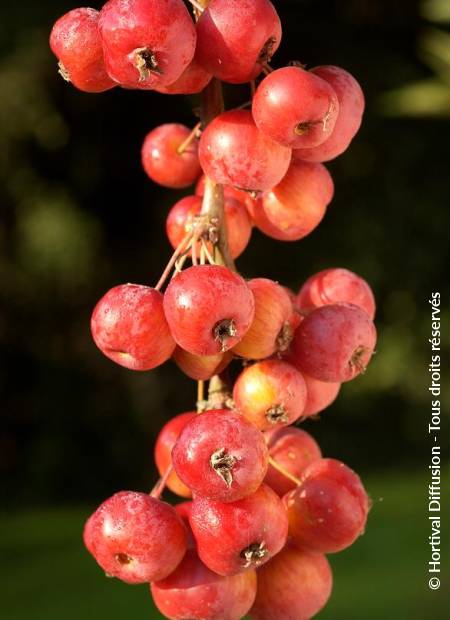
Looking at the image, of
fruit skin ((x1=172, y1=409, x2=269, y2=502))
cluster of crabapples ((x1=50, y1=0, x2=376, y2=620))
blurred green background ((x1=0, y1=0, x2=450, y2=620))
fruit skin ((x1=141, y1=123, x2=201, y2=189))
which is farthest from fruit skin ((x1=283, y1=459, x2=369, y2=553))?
→ blurred green background ((x1=0, y1=0, x2=450, y2=620))

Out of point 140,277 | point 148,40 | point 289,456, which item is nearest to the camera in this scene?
point 148,40

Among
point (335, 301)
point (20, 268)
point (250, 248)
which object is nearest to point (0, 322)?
point (20, 268)

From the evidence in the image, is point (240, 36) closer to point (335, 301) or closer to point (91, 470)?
point (335, 301)

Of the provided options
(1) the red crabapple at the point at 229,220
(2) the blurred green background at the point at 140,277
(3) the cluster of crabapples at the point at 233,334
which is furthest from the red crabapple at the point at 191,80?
(2) the blurred green background at the point at 140,277

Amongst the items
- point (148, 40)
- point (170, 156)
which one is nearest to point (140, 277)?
point (170, 156)

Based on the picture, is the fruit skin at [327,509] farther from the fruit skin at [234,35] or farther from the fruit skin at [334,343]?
the fruit skin at [234,35]

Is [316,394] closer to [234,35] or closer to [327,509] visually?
[327,509]

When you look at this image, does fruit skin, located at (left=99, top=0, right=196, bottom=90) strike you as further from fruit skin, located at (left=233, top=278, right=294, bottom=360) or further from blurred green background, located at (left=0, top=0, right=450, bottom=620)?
blurred green background, located at (left=0, top=0, right=450, bottom=620)
